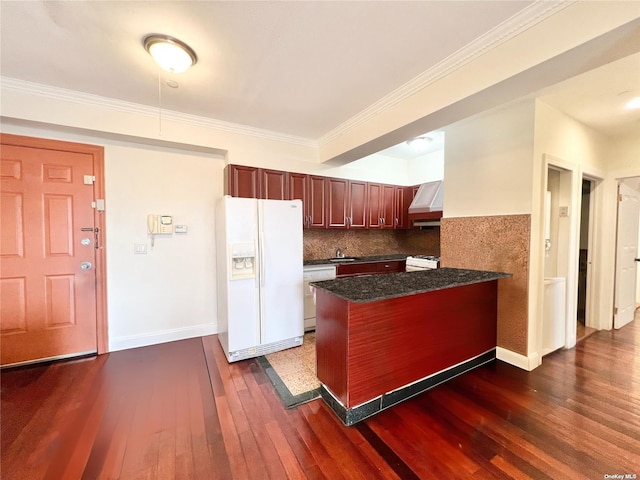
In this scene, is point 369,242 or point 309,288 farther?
point 369,242

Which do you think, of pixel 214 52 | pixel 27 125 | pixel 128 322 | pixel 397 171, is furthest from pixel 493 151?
pixel 27 125

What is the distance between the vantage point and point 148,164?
120 inches

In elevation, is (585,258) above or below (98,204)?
below

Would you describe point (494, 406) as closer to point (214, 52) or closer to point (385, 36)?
point (385, 36)

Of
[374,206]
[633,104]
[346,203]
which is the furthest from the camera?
[374,206]

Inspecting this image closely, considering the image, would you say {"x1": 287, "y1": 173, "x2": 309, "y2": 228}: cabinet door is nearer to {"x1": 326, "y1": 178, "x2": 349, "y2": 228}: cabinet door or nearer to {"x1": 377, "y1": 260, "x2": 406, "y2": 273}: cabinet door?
{"x1": 326, "y1": 178, "x2": 349, "y2": 228}: cabinet door

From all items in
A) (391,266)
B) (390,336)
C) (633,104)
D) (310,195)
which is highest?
(633,104)

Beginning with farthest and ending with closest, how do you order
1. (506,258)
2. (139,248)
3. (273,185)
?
(273,185)
(139,248)
(506,258)

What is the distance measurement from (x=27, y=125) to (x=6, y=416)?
2543mm

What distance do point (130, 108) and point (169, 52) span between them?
4.13ft

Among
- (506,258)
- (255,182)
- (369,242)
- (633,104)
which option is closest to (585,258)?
(633,104)

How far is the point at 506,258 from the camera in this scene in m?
2.62

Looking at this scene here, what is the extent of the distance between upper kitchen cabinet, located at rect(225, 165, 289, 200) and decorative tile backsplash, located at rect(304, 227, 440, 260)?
923mm

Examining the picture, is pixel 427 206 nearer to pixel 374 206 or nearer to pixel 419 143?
pixel 374 206
